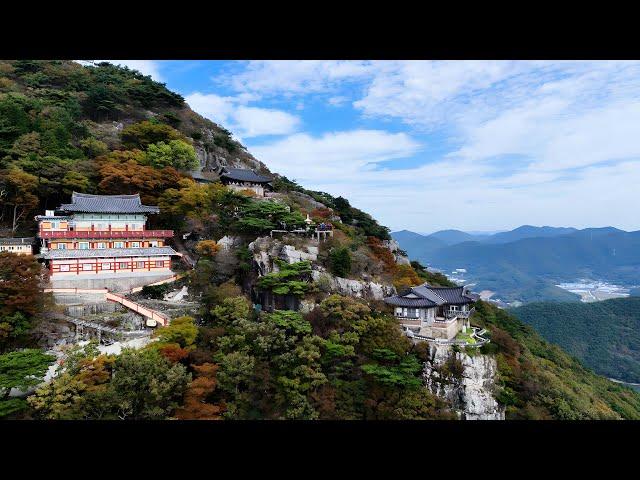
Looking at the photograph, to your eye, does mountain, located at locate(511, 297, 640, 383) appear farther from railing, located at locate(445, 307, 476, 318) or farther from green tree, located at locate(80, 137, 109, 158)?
green tree, located at locate(80, 137, 109, 158)

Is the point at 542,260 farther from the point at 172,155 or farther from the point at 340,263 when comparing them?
the point at 172,155

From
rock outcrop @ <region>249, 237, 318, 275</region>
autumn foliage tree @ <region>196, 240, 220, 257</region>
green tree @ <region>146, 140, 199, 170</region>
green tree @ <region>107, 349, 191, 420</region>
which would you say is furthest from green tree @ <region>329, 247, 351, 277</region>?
green tree @ <region>146, 140, 199, 170</region>

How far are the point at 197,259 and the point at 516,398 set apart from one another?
14.3m

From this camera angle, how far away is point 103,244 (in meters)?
15.8

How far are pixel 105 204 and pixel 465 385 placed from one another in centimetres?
1589

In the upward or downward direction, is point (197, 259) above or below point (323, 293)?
above

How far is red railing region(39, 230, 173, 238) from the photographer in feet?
48.4

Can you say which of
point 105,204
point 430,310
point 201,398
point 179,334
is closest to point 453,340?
point 430,310

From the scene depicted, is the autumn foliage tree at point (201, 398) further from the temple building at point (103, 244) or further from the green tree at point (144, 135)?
the green tree at point (144, 135)

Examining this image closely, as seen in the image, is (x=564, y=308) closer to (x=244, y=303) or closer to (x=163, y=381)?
(x=244, y=303)

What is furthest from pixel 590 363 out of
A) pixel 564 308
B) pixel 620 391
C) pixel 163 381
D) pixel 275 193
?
pixel 163 381

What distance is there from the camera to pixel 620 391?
83.3 ft

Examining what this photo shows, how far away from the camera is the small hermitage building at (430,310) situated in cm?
1469
